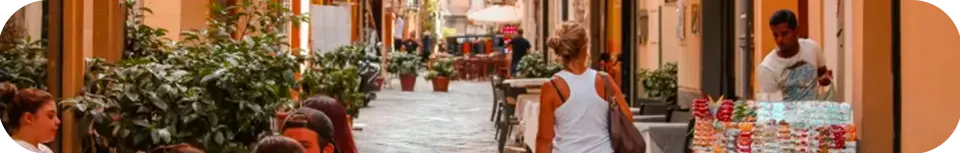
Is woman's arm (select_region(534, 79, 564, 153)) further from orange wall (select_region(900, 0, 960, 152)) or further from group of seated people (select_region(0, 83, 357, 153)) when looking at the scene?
orange wall (select_region(900, 0, 960, 152))

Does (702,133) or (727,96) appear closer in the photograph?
(702,133)

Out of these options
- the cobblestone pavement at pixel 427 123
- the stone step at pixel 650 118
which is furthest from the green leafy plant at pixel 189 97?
the cobblestone pavement at pixel 427 123

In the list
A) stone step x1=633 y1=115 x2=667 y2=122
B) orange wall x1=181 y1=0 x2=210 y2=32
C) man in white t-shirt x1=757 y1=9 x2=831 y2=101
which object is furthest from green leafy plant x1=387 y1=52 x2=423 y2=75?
man in white t-shirt x1=757 y1=9 x2=831 y2=101

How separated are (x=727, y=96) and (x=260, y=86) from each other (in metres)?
4.20

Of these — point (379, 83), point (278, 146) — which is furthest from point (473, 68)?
point (278, 146)

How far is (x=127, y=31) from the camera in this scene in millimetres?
8328

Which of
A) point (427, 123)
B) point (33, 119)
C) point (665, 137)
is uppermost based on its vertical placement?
point (33, 119)

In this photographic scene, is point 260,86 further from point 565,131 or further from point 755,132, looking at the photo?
point 755,132

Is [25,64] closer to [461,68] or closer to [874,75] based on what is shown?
[874,75]

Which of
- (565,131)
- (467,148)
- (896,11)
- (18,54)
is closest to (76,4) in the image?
(18,54)

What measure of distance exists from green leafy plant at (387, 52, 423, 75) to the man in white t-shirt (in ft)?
71.8

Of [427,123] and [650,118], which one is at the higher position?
[650,118]

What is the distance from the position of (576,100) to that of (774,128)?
2.55 ft

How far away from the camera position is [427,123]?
61.3ft
